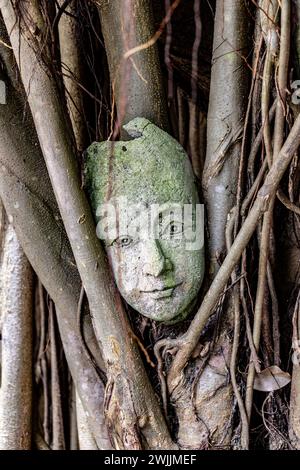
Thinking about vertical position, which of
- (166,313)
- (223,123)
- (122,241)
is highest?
(223,123)

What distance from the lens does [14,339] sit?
1.21 metres

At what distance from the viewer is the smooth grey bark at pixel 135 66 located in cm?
92

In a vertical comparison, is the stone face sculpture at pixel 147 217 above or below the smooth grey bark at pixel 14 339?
above

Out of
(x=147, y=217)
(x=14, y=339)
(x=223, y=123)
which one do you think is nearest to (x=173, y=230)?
(x=147, y=217)

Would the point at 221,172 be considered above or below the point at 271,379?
above

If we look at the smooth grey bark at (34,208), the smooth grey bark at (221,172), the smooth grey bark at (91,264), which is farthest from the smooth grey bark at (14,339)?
the smooth grey bark at (221,172)

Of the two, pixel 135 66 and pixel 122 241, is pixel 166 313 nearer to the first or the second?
pixel 122 241

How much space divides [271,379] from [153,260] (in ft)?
0.94

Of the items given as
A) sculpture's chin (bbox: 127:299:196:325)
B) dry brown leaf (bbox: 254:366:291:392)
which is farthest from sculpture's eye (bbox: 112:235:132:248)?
dry brown leaf (bbox: 254:366:291:392)

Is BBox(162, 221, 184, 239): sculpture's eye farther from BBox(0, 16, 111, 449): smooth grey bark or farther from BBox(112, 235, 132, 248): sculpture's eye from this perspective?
BBox(0, 16, 111, 449): smooth grey bark

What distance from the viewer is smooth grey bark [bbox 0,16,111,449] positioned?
0.91 metres

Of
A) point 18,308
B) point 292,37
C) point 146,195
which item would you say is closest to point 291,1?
point 292,37

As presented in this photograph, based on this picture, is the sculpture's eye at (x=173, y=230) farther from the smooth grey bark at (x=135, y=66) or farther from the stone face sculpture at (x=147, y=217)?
the smooth grey bark at (x=135, y=66)

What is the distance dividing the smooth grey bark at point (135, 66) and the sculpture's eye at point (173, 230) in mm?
175
